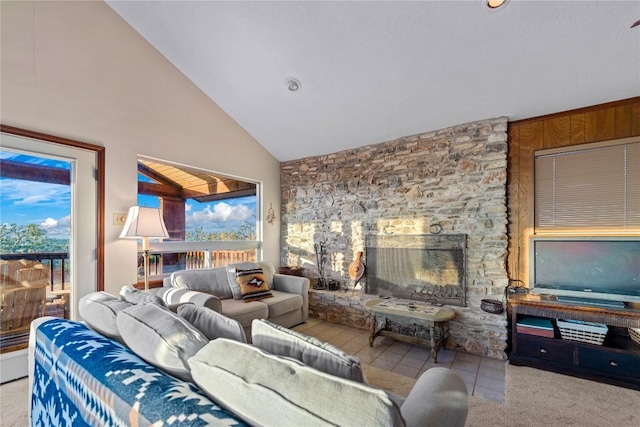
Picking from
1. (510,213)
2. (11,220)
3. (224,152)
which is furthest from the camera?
(224,152)

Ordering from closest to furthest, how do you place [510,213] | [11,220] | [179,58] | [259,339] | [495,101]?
[259,339]
[11,220]
[495,101]
[510,213]
[179,58]

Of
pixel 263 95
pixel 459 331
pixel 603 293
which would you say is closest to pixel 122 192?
pixel 263 95

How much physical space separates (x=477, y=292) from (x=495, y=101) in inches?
79.8

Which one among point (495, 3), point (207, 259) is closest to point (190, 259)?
point (207, 259)

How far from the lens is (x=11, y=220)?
2471mm

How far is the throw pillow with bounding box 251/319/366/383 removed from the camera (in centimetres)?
98

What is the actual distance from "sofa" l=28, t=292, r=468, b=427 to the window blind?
2596 mm

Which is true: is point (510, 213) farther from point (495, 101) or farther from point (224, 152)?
point (224, 152)

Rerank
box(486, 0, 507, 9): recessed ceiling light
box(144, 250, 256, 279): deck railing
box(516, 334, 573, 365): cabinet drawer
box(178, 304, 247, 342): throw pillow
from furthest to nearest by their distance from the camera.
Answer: box(144, 250, 256, 279): deck railing
box(516, 334, 573, 365): cabinet drawer
box(486, 0, 507, 9): recessed ceiling light
box(178, 304, 247, 342): throw pillow

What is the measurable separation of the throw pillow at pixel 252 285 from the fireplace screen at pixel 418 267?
1.40 m

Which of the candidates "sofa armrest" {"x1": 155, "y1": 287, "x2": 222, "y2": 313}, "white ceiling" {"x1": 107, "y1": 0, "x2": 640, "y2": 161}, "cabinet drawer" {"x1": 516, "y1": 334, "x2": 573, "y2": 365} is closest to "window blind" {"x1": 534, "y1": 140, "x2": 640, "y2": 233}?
"white ceiling" {"x1": 107, "y1": 0, "x2": 640, "y2": 161}

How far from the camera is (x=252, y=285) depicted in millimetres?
3506

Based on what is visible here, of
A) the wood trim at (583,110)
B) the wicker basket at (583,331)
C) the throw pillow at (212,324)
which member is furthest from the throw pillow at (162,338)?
the wood trim at (583,110)

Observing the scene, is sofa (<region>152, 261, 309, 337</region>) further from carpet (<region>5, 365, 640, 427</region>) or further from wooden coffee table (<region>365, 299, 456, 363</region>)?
carpet (<region>5, 365, 640, 427</region>)
